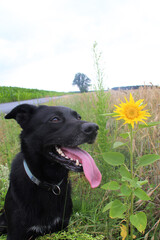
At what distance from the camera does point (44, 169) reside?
1.91 metres

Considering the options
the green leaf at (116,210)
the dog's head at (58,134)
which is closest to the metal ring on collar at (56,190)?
the dog's head at (58,134)

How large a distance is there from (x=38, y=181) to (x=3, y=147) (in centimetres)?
217

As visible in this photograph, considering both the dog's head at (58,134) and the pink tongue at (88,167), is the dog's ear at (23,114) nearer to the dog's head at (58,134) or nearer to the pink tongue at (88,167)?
the dog's head at (58,134)

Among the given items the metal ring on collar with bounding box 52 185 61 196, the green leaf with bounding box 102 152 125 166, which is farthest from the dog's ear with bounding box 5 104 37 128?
the green leaf with bounding box 102 152 125 166

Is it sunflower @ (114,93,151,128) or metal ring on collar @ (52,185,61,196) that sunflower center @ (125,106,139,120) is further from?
metal ring on collar @ (52,185,61,196)

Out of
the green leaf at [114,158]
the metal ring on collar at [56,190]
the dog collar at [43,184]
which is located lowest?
the metal ring on collar at [56,190]

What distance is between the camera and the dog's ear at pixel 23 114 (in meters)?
1.97

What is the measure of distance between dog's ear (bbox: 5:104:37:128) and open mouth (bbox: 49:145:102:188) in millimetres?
434

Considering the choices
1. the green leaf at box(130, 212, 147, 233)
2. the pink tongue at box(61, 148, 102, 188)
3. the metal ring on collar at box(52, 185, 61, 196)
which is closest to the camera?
the green leaf at box(130, 212, 147, 233)

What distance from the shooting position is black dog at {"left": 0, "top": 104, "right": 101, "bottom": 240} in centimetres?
174

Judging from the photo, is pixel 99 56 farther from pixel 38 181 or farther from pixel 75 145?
pixel 38 181

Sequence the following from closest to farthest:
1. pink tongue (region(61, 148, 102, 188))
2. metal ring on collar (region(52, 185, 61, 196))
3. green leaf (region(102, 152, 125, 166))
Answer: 1. green leaf (region(102, 152, 125, 166))
2. pink tongue (region(61, 148, 102, 188))
3. metal ring on collar (region(52, 185, 61, 196))

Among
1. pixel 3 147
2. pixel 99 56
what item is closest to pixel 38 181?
pixel 99 56

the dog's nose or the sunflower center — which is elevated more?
the sunflower center
